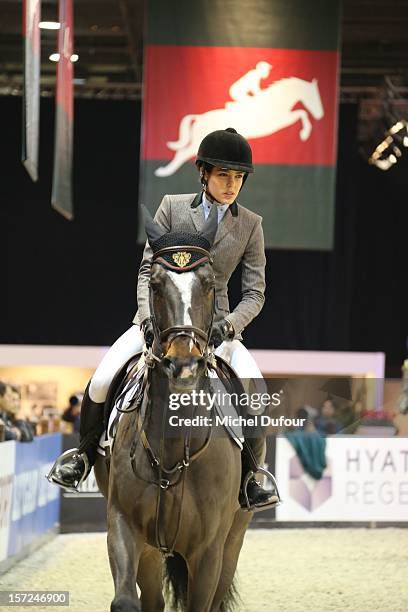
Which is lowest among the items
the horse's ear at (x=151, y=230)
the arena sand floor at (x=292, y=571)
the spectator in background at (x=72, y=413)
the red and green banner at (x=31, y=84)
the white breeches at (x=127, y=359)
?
the arena sand floor at (x=292, y=571)

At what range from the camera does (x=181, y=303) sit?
334 cm

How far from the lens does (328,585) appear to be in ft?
22.9

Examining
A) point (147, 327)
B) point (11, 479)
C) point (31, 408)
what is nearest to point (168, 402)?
point (147, 327)

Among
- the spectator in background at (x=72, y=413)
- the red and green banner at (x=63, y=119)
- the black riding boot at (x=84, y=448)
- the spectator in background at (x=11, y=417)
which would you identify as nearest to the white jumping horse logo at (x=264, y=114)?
the red and green banner at (x=63, y=119)

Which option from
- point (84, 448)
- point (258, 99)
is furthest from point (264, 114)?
point (84, 448)

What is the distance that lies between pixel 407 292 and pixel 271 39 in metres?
9.60

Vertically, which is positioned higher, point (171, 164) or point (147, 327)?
point (171, 164)

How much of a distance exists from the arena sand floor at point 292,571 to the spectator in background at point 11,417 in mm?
920

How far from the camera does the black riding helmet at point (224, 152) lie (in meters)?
4.33

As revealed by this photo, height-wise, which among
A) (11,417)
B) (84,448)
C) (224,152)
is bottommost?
(11,417)

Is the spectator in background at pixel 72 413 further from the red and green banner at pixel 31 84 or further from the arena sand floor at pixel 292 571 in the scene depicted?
the red and green banner at pixel 31 84

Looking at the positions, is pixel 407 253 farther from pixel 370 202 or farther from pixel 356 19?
pixel 356 19

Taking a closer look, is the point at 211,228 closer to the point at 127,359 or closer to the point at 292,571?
the point at 127,359

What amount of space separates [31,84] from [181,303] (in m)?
3.46
